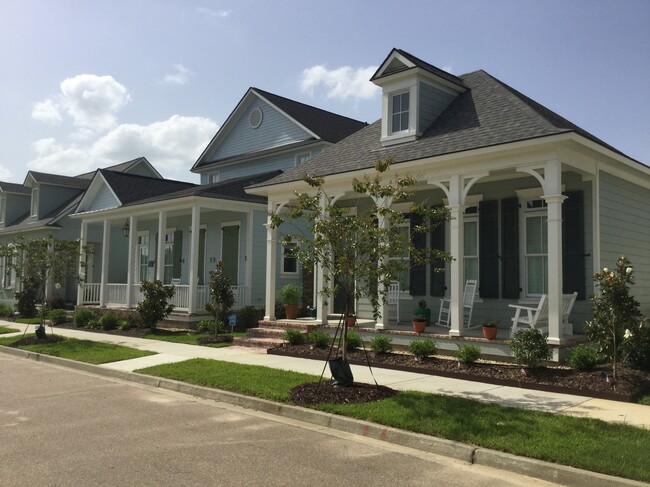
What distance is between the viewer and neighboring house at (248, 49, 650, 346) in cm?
1030

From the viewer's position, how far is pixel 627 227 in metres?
12.3

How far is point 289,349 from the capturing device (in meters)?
12.6

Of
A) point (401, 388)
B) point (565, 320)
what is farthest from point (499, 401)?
point (565, 320)

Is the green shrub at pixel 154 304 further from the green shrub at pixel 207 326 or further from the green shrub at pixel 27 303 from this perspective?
the green shrub at pixel 27 303

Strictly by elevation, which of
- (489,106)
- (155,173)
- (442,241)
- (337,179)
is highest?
(155,173)

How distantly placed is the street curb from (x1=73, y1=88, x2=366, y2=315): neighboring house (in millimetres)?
9139

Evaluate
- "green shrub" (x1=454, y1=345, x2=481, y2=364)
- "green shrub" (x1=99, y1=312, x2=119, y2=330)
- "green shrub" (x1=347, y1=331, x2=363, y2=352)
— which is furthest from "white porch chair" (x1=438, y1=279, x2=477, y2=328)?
"green shrub" (x1=99, y1=312, x2=119, y2=330)

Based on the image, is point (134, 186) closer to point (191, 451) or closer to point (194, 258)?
point (194, 258)

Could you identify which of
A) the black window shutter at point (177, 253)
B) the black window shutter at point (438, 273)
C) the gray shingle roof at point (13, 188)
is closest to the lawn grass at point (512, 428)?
the black window shutter at point (438, 273)

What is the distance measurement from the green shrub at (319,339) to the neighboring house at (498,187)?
113 centimetres

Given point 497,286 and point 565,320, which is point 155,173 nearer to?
point 497,286

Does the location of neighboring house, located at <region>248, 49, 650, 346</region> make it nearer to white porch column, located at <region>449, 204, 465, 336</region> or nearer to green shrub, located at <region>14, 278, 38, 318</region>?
white porch column, located at <region>449, 204, 465, 336</region>

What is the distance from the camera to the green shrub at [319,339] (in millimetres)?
12242

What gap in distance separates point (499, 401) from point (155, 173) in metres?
29.3
